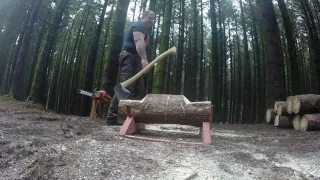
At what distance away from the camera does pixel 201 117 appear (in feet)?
10.5

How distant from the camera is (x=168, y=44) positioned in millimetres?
9094

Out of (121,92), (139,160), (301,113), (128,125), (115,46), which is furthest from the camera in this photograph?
(115,46)

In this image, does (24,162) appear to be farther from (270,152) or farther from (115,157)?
(270,152)

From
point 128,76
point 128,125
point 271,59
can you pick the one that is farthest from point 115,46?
point 271,59

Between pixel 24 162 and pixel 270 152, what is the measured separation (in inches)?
95.6

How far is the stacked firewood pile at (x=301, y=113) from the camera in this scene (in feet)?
15.6

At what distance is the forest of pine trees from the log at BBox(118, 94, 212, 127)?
331cm

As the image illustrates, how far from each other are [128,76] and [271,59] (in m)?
4.92

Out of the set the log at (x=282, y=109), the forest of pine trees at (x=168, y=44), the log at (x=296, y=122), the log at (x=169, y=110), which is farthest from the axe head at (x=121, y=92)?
the log at (x=282, y=109)

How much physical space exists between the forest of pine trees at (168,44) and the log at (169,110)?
10.9 feet

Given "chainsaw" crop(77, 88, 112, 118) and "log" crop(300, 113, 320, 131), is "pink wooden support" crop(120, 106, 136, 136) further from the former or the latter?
"log" crop(300, 113, 320, 131)

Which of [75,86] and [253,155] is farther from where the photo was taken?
[75,86]

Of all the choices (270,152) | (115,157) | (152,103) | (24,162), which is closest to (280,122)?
(270,152)

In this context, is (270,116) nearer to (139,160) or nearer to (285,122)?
(285,122)
